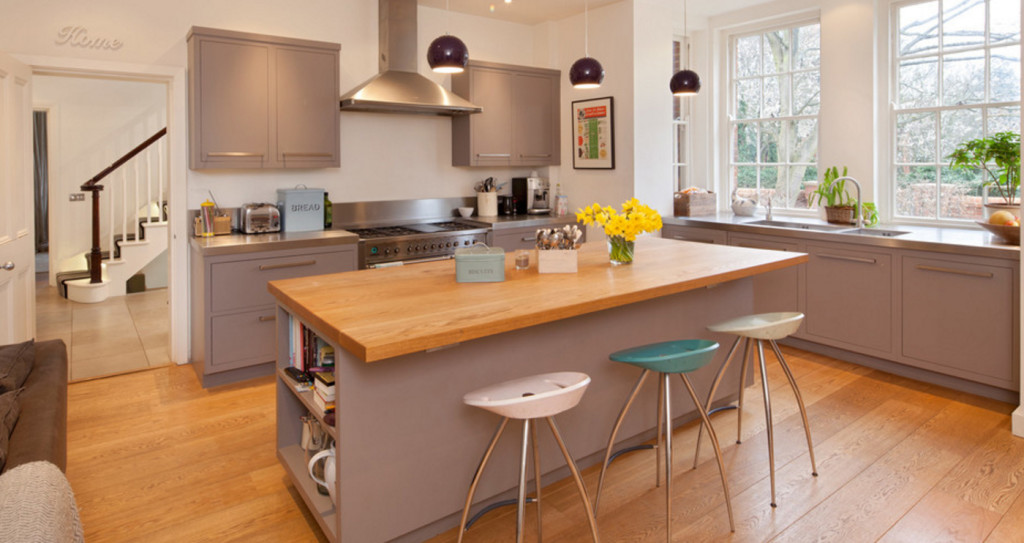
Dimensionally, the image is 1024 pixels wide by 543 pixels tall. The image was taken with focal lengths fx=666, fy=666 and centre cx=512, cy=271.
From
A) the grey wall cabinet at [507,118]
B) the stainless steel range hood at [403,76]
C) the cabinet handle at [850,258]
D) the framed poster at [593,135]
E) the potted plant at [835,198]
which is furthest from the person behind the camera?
the framed poster at [593,135]

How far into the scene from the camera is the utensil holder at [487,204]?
5508 millimetres

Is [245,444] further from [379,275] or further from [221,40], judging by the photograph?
[221,40]

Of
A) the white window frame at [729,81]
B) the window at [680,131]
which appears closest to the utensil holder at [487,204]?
the window at [680,131]

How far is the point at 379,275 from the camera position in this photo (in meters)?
2.88

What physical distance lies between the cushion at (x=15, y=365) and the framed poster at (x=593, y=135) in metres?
4.07

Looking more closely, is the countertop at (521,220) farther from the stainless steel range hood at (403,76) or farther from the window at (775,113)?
the window at (775,113)

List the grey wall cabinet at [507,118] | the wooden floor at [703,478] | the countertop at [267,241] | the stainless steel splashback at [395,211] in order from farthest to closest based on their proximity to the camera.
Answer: the grey wall cabinet at [507,118], the stainless steel splashback at [395,211], the countertop at [267,241], the wooden floor at [703,478]

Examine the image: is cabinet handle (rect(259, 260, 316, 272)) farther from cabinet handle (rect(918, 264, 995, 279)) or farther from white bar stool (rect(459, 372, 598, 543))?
cabinet handle (rect(918, 264, 995, 279))

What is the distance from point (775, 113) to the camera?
5.52m

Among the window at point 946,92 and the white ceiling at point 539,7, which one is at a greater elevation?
the white ceiling at point 539,7

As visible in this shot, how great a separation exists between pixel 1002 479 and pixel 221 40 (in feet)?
15.2

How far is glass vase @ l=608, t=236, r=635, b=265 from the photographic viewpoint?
307 centimetres

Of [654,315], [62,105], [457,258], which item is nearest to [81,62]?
[457,258]

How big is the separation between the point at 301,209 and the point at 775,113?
3849mm
